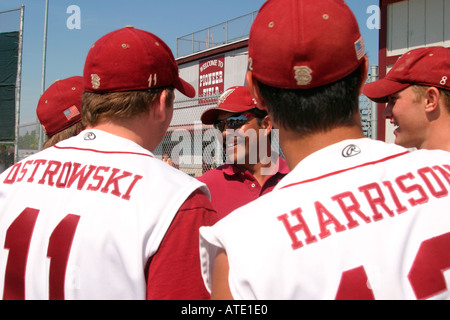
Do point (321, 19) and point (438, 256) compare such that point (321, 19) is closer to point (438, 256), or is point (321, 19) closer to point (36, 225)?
point (438, 256)

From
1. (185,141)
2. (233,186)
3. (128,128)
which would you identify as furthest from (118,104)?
(185,141)

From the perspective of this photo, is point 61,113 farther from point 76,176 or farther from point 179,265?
point 179,265

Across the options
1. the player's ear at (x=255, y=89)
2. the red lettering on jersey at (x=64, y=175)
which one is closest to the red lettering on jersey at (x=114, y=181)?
the red lettering on jersey at (x=64, y=175)

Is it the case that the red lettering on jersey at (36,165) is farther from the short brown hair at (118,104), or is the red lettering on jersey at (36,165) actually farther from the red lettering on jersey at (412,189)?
the red lettering on jersey at (412,189)

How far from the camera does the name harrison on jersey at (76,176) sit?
140 centimetres

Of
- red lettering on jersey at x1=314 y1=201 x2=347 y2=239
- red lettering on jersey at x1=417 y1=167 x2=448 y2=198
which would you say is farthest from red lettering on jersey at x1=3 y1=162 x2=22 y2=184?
red lettering on jersey at x1=417 y1=167 x2=448 y2=198

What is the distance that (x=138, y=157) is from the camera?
4.96 ft

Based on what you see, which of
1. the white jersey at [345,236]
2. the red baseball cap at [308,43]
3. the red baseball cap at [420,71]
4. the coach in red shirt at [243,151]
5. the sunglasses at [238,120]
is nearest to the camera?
the white jersey at [345,236]

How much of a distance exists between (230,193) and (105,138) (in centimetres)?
164

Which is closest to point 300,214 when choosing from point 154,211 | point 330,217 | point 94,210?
point 330,217

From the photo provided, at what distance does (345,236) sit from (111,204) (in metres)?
0.77

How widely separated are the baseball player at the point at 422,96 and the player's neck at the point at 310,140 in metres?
1.31

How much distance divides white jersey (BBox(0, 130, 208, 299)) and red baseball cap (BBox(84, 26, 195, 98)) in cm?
21

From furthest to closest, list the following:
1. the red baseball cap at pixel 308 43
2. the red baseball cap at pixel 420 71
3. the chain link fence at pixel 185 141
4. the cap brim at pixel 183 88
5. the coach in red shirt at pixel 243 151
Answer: the chain link fence at pixel 185 141 → the coach in red shirt at pixel 243 151 → the red baseball cap at pixel 420 71 → the cap brim at pixel 183 88 → the red baseball cap at pixel 308 43
